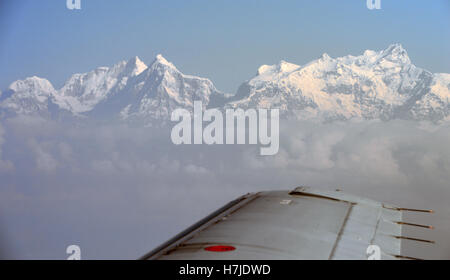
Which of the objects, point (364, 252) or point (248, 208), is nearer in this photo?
point (364, 252)

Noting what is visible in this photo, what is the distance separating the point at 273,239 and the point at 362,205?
406 centimetres

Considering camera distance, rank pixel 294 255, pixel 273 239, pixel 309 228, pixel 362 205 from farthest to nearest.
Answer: pixel 362 205
pixel 309 228
pixel 273 239
pixel 294 255

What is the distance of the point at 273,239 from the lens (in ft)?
24.5

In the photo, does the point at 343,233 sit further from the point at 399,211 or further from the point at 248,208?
the point at 399,211

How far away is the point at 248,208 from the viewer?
33.2ft
